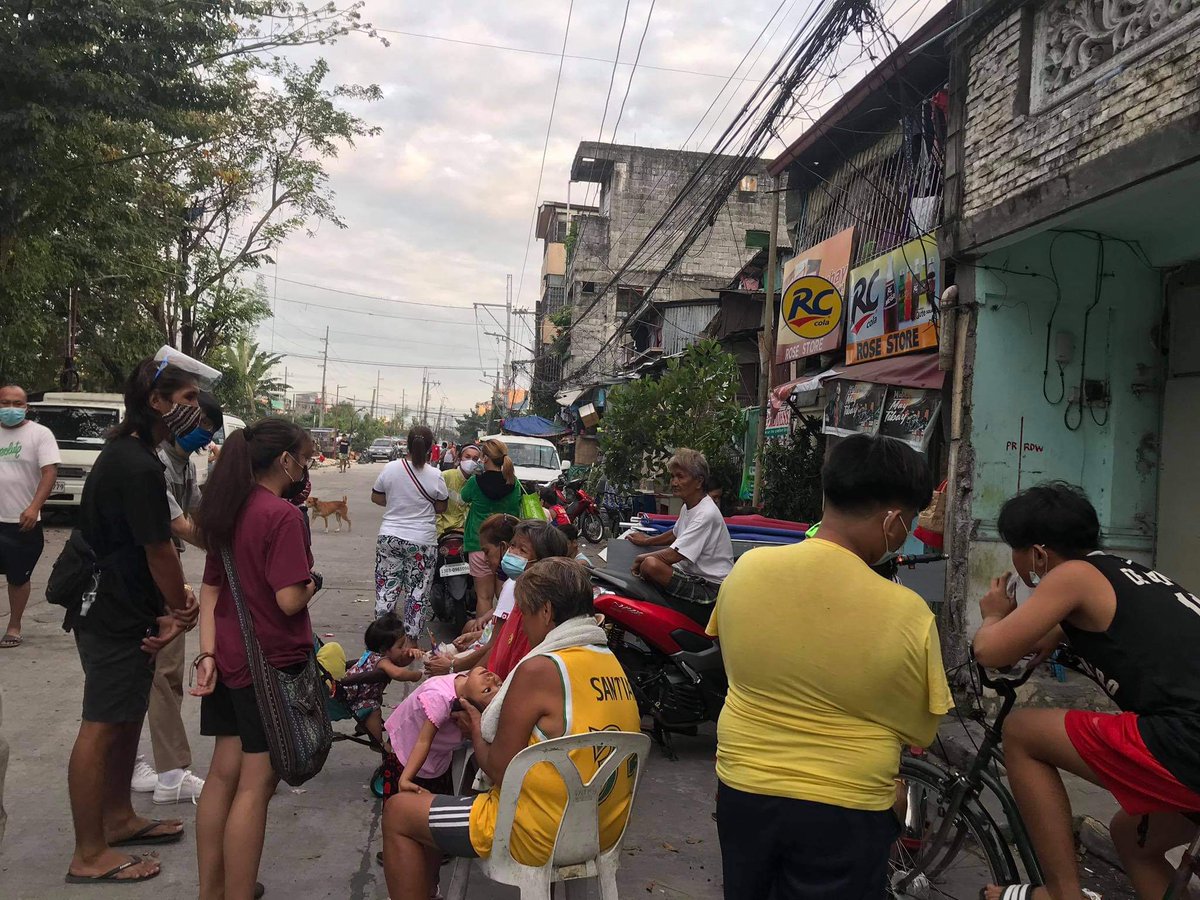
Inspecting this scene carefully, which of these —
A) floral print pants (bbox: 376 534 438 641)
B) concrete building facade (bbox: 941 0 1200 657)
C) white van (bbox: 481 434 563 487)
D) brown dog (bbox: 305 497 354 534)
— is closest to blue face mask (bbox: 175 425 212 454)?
floral print pants (bbox: 376 534 438 641)

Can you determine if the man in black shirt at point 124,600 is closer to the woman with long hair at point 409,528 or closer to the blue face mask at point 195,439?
the blue face mask at point 195,439

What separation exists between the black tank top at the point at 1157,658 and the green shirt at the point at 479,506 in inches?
191

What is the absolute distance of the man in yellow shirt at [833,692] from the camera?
1.91 meters

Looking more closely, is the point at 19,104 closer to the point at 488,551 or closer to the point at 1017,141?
the point at 488,551

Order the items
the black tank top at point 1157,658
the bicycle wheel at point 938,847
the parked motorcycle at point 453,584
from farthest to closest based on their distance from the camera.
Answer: the parked motorcycle at point 453,584 → the bicycle wheel at point 938,847 → the black tank top at point 1157,658

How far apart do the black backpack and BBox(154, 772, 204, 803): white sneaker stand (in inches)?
42.0

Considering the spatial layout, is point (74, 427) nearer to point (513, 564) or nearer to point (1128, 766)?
point (513, 564)

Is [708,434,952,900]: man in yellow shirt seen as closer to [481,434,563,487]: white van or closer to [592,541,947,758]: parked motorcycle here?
[592,541,947,758]: parked motorcycle

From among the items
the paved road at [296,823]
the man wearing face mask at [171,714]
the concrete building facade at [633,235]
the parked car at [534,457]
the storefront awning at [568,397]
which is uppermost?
the concrete building facade at [633,235]

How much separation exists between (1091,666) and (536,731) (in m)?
1.57

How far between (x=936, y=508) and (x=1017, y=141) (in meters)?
2.77

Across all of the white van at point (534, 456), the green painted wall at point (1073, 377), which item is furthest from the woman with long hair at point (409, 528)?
the white van at point (534, 456)

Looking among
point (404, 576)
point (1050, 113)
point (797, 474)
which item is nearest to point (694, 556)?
point (404, 576)

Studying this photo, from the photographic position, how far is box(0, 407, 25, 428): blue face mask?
6301 mm
